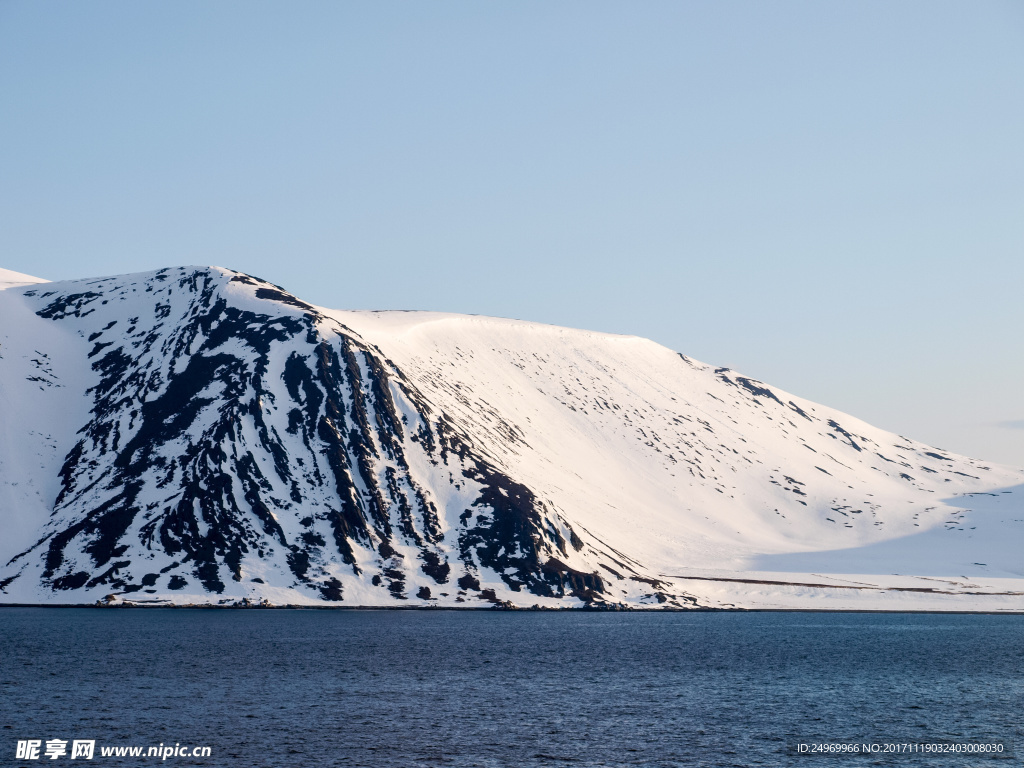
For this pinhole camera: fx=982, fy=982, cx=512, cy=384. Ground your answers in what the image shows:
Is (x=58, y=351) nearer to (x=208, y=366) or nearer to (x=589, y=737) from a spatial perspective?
(x=208, y=366)

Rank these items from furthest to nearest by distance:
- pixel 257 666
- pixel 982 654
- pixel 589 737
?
pixel 982 654, pixel 257 666, pixel 589 737

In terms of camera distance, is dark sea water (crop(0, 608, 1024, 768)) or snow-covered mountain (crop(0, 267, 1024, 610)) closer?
dark sea water (crop(0, 608, 1024, 768))

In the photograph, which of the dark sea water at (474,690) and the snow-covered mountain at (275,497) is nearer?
the dark sea water at (474,690)

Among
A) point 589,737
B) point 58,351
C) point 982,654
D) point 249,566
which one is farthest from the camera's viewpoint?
point 58,351

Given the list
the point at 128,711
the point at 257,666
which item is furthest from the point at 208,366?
the point at 128,711

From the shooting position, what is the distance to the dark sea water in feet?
187

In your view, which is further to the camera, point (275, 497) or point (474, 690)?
point (275, 497)

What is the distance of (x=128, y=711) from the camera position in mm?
63781

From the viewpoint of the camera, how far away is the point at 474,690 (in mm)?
78500

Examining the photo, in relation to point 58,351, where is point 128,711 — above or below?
below

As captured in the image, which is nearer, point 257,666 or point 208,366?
point 257,666

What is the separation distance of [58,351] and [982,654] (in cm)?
17018

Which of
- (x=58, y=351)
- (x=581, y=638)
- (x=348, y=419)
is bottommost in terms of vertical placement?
(x=581, y=638)

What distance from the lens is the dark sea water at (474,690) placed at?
5697cm
